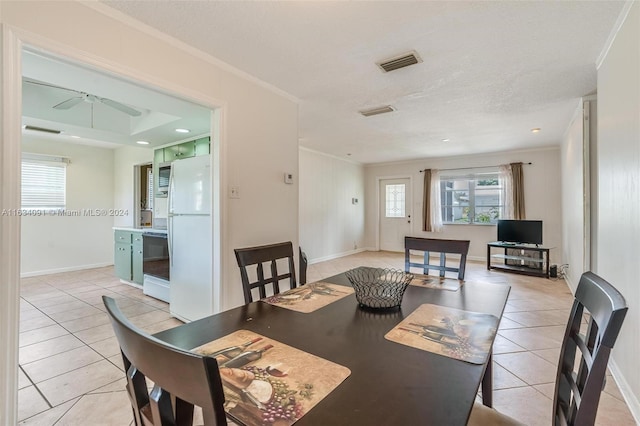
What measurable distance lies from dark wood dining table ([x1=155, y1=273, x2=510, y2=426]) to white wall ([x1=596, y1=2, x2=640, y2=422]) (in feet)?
3.04

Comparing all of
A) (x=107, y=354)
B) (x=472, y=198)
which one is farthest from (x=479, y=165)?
(x=107, y=354)

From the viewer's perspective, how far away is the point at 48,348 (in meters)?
2.51

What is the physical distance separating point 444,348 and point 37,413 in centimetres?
229

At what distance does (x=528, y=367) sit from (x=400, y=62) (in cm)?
256

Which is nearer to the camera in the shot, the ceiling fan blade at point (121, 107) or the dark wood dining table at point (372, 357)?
the dark wood dining table at point (372, 357)

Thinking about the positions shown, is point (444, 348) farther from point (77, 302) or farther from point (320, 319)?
point (77, 302)

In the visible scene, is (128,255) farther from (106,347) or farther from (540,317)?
(540,317)

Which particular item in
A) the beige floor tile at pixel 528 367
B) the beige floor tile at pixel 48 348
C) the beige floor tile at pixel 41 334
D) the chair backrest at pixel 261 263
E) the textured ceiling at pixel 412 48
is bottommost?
the beige floor tile at pixel 528 367

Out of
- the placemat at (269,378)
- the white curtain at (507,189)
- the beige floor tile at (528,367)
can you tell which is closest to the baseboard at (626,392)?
the beige floor tile at (528,367)

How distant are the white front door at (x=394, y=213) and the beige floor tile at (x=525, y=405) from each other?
5.69m

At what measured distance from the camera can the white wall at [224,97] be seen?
1624mm

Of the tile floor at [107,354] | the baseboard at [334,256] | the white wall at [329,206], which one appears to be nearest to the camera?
the tile floor at [107,354]

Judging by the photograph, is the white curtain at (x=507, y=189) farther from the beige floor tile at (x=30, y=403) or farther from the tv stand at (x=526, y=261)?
the beige floor tile at (x=30, y=403)

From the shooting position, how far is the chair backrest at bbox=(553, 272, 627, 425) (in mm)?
710
